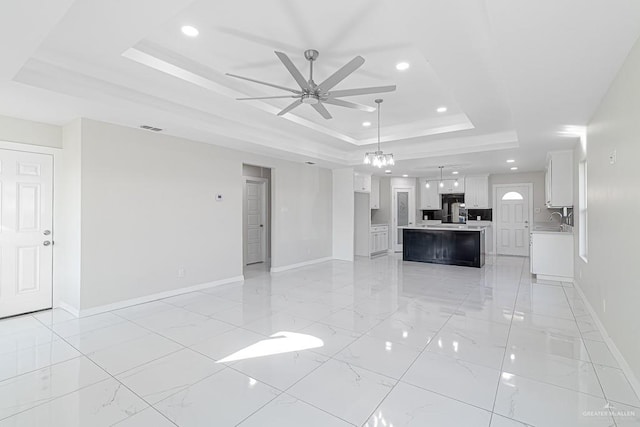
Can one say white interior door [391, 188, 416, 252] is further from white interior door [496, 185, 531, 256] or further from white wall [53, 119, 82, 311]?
white wall [53, 119, 82, 311]

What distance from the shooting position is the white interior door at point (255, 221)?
298 inches

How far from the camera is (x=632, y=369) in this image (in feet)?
7.50

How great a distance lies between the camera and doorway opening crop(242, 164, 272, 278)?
24.6ft

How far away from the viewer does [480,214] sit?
370 inches

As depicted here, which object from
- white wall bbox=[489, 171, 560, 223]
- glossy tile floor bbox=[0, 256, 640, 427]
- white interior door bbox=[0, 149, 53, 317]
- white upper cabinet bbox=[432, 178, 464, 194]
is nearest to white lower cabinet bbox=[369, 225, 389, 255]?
white upper cabinet bbox=[432, 178, 464, 194]

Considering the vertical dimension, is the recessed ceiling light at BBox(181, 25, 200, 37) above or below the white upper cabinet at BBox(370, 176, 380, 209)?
above

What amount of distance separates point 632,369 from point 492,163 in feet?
18.3

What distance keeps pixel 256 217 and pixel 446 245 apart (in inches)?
179

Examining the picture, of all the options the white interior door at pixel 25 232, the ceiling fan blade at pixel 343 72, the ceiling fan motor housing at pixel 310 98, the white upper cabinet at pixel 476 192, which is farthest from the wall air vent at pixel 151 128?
the white upper cabinet at pixel 476 192

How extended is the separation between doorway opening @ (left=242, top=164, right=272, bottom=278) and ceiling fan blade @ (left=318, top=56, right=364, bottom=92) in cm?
496

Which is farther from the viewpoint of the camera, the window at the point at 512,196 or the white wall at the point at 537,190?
the window at the point at 512,196

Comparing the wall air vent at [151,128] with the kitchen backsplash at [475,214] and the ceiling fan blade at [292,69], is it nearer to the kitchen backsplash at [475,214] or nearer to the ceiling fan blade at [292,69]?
the ceiling fan blade at [292,69]

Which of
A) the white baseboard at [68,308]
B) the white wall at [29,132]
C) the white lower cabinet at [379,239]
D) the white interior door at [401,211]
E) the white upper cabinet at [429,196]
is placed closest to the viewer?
the white wall at [29,132]

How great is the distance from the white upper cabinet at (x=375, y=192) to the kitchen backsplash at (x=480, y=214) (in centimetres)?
283
